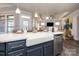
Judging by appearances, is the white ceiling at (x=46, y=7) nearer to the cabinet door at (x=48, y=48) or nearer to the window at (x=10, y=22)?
the window at (x=10, y=22)

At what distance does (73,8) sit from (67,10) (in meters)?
0.11

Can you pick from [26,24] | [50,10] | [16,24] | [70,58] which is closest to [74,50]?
[70,58]

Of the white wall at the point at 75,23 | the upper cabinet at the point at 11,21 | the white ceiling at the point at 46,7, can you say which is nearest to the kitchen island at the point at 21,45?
the upper cabinet at the point at 11,21

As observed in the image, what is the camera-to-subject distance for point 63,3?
1.97 metres

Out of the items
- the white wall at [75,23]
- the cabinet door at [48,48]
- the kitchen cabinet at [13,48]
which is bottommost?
the cabinet door at [48,48]

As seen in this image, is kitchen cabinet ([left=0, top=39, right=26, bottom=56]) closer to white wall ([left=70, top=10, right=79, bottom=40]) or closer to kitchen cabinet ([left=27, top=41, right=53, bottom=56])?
kitchen cabinet ([left=27, top=41, right=53, bottom=56])

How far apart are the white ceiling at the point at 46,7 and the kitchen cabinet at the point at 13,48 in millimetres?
554

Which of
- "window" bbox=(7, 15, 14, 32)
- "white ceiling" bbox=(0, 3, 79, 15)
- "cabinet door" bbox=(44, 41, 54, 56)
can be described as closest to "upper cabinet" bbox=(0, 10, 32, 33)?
"window" bbox=(7, 15, 14, 32)

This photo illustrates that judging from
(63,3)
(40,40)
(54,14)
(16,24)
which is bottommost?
(40,40)

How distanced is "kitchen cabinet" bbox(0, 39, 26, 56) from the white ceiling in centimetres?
55

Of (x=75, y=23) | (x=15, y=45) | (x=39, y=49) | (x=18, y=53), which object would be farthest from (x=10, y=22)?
(x=75, y=23)

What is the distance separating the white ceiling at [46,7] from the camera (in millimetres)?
1944

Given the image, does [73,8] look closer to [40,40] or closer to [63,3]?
[63,3]

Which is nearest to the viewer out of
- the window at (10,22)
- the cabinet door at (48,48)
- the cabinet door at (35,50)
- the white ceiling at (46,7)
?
the window at (10,22)
